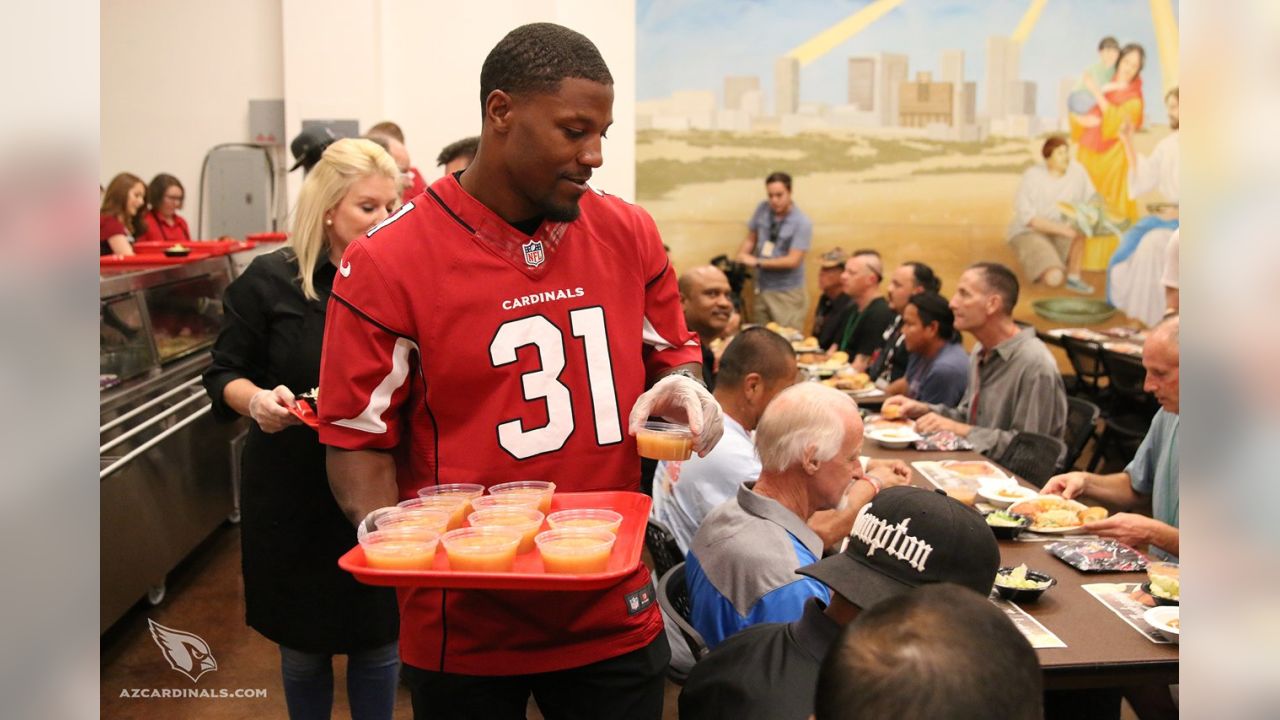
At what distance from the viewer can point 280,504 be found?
9.03 feet

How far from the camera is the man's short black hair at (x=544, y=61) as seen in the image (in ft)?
5.60

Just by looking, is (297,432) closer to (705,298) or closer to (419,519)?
(419,519)

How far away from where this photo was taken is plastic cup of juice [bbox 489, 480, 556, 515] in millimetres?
1746

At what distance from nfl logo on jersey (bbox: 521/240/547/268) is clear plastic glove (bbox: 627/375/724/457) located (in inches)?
11.2

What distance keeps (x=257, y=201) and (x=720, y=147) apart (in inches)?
163

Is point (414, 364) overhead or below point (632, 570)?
overhead

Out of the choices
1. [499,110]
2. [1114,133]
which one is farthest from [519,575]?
[1114,133]

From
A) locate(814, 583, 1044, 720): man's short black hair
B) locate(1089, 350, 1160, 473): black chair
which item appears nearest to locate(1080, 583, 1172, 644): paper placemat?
locate(814, 583, 1044, 720): man's short black hair

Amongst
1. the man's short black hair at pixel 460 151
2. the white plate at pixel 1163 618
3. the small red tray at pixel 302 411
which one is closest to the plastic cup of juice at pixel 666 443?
the small red tray at pixel 302 411

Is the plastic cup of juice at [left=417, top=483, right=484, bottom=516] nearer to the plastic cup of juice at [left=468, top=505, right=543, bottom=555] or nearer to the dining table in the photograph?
the plastic cup of juice at [left=468, top=505, right=543, bottom=555]

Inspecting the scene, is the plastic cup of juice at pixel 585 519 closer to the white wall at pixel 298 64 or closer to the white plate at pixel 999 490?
the white plate at pixel 999 490

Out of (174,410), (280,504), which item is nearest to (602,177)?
(174,410)
